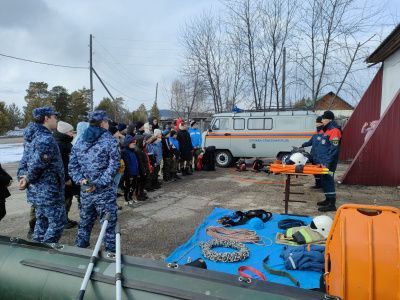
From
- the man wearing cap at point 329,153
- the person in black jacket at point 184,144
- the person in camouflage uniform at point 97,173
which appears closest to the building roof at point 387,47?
the man wearing cap at point 329,153

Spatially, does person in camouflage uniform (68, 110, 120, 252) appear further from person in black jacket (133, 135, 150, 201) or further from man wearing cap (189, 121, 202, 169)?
man wearing cap (189, 121, 202, 169)

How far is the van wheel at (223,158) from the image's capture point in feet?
45.1

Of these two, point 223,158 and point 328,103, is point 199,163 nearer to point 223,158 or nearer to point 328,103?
point 223,158

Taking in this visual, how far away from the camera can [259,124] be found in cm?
1317

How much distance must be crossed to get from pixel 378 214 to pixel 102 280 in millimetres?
2114

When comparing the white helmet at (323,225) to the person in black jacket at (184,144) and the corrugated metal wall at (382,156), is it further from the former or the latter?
the person in black jacket at (184,144)

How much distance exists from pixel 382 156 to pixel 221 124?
6.13 meters

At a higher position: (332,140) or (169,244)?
(332,140)

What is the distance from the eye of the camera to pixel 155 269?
87.0 inches

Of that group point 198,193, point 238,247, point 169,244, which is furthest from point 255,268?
point 198,193

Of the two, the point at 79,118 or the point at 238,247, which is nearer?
the point at 238,247

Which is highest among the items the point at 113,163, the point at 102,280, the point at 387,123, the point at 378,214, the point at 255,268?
the point at 387,123

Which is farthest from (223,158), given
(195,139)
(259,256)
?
(259,256)

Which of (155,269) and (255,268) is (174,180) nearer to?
(255,268)
